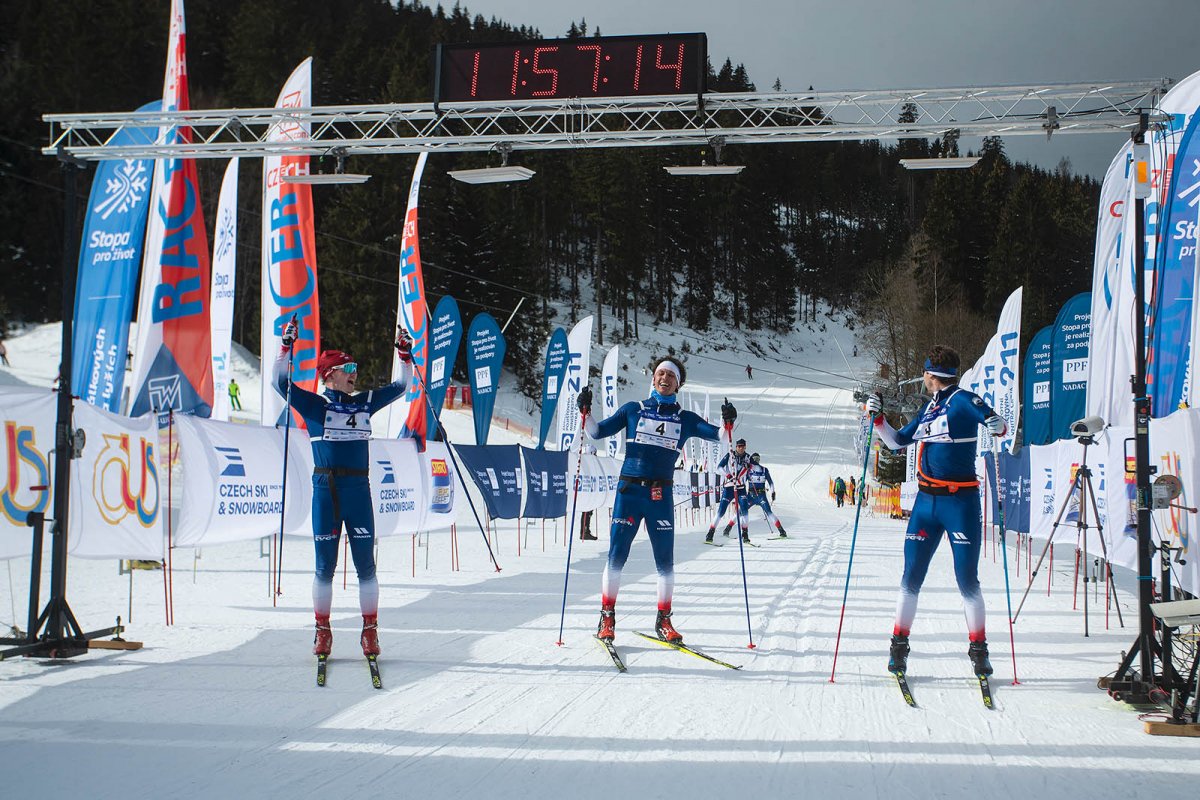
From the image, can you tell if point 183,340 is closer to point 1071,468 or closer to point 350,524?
point 350,524

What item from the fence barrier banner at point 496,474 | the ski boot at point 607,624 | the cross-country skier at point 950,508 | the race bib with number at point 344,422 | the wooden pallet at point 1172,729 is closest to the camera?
the wooden pallet at point 1172,729

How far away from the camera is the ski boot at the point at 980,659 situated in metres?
5.52

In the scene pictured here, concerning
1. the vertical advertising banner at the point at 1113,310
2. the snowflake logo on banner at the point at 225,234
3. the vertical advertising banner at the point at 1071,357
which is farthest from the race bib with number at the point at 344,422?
the vertical advertising banner at the point at 1071,357

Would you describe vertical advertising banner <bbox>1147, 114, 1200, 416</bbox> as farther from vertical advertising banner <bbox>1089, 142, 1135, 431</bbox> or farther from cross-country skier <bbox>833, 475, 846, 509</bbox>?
cross-country skier <bbox>833, 475, 846, 509</bbox>

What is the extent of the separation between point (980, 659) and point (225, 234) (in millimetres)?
13394

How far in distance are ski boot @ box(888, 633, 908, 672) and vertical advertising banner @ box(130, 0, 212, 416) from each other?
31.1 ft

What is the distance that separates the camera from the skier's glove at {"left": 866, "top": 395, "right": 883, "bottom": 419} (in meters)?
6.13

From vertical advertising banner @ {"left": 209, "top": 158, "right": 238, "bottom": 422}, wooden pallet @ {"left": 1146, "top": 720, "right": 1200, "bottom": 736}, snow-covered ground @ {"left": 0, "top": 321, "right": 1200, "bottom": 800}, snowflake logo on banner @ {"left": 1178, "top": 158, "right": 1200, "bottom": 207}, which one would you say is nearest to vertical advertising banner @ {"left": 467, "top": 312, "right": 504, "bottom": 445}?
vertical advertising banner @ {"left": 209, "top": 158, "right": 238, "bottom": 422}

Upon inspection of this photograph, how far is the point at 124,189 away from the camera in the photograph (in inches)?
459

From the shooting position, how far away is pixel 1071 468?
451 inches

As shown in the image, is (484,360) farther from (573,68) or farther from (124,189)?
(573,68)

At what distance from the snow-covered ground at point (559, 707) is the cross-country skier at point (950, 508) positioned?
0.34 metres

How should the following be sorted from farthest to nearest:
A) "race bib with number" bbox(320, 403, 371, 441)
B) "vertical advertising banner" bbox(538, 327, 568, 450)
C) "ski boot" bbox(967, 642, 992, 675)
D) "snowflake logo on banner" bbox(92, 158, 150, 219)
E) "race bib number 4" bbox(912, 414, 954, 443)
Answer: "vertical advertising banner" bbox(538, 327, 568, 450) < "snowflake logo on banner" bbox(92, 158, 150, 219) < "race bib with number" bbox(320, 403, 371, 441) < "race bib number 4" bbox(912, 414, 954, 443) < "ski boot" bbox(967, 642, 992, 675)

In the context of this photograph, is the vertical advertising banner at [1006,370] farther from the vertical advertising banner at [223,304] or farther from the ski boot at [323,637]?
the ski boot at [323,637]
